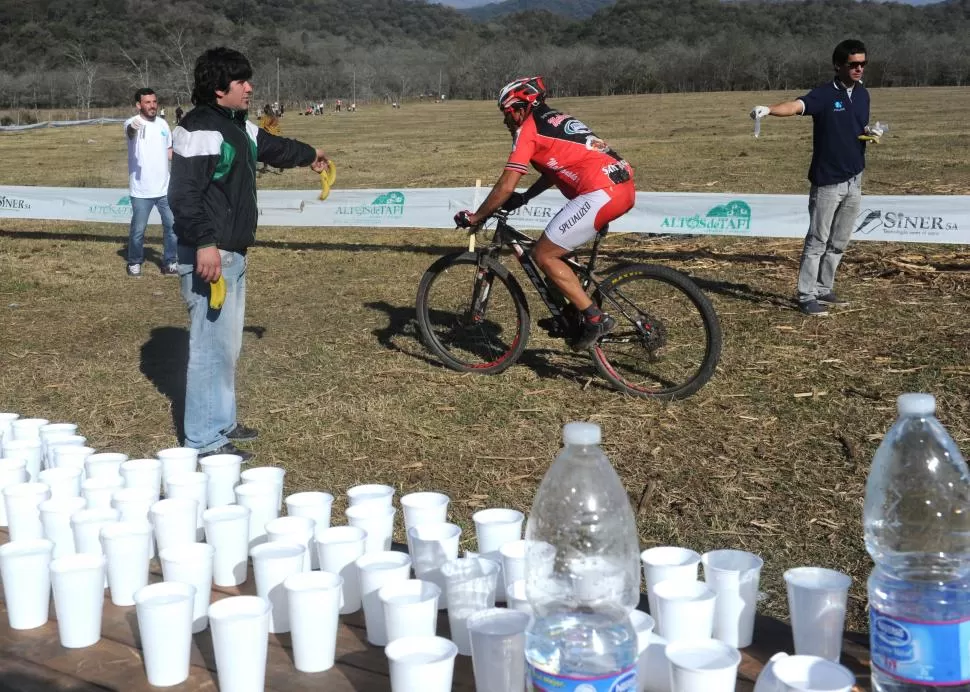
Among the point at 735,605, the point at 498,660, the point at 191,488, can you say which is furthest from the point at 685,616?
the point at 191,488

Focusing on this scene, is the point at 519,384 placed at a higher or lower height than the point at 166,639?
lower

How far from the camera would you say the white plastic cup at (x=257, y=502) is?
3357 millimetres

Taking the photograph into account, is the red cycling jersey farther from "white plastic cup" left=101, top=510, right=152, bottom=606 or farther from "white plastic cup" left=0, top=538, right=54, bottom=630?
"white plastic cup" left=0, top=538, right=54, bottom=630

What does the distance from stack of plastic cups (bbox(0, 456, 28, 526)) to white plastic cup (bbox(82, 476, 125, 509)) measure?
0.30 metres

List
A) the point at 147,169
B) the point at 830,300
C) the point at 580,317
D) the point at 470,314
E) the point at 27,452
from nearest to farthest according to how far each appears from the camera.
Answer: the point at 27,452, the point at 580,317, the point at 470,314, the point at 830,300, the point at 147,169

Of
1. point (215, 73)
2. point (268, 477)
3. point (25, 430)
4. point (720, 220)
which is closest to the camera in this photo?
point (268, 477)

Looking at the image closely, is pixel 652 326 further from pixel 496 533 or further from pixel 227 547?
pixel 227 547

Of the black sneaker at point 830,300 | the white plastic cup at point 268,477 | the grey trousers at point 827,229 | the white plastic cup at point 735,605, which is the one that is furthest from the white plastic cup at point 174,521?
the black sneaker at point 830,300

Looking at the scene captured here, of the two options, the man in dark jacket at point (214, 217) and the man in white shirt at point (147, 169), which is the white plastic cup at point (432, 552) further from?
the man in white shirt at point (147, 169)

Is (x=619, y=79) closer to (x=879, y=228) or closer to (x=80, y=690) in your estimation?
(x=879, y=228)

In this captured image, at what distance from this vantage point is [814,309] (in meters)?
8.87

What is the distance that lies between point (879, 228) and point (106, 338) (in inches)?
309

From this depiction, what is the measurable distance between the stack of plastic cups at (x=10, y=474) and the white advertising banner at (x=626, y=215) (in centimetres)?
899

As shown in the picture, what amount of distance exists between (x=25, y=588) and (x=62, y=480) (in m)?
0.90
